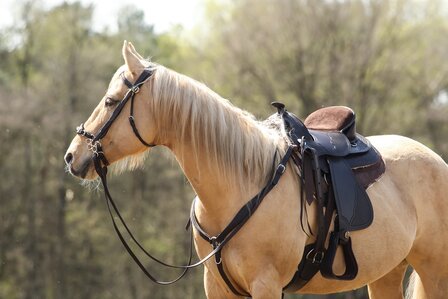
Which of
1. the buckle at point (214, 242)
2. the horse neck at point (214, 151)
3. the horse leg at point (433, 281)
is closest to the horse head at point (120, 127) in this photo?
the horse neck at point (214, 151)

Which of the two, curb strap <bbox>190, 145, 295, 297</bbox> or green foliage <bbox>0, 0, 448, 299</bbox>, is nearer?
curb strap <bbox>190, 145, 295, 297</bbox>

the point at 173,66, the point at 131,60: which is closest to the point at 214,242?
the point at 131,60

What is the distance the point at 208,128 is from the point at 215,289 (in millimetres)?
1197

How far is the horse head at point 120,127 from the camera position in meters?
5.64

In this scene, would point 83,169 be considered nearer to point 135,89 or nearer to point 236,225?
point 135,89

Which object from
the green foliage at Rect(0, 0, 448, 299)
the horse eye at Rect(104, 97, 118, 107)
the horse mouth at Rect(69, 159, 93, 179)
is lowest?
the green foliage at Rect(0, 0, 448, 299)

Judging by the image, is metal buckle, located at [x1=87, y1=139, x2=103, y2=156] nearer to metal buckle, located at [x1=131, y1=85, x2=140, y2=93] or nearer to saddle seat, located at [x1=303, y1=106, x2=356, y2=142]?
metal buckle, located at [x1=131, y1=85, x2=140, y2=93]

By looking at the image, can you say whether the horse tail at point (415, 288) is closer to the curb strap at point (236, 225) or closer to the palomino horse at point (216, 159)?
the palomino horse at point (216, 159)

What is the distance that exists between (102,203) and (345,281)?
21.8m

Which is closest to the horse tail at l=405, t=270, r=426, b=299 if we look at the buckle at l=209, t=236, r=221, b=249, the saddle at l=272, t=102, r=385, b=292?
the saddle at l=272, t=102, r=385, b=292

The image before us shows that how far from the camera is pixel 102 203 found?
27.4 metres

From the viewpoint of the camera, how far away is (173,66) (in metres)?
28.2

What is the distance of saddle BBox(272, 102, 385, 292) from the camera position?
19.6ft

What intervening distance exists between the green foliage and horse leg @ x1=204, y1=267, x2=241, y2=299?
59.8 feet
